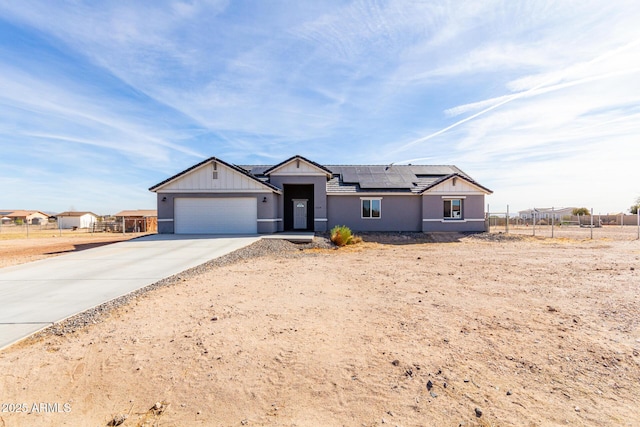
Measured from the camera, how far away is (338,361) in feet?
12.6

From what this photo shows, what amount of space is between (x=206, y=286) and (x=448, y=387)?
18.7 feet

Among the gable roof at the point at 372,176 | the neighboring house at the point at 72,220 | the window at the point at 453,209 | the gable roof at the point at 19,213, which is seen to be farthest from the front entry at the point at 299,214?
the gable roof at the point at 19,213

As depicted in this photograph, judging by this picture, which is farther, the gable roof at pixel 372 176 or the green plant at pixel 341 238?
the gable roof at pixel 372 176

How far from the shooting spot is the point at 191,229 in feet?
63.6

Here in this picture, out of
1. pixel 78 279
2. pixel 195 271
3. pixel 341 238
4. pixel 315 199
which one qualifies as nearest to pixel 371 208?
pixel 315 199

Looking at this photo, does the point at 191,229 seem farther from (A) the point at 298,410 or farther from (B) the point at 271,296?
(A) the point at 298,410

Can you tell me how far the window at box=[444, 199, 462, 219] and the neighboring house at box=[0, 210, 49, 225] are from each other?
79.9 metres

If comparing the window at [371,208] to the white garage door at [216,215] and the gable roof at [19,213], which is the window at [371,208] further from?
the gable roof at [19,213]

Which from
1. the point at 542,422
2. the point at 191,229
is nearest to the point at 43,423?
the point at 542,422

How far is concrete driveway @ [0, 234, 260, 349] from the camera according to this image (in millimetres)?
5250

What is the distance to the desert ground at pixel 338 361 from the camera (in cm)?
299

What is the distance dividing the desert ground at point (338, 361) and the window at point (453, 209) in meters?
15.1

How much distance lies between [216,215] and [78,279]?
1150cm

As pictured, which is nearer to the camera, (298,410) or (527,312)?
(298,410)
